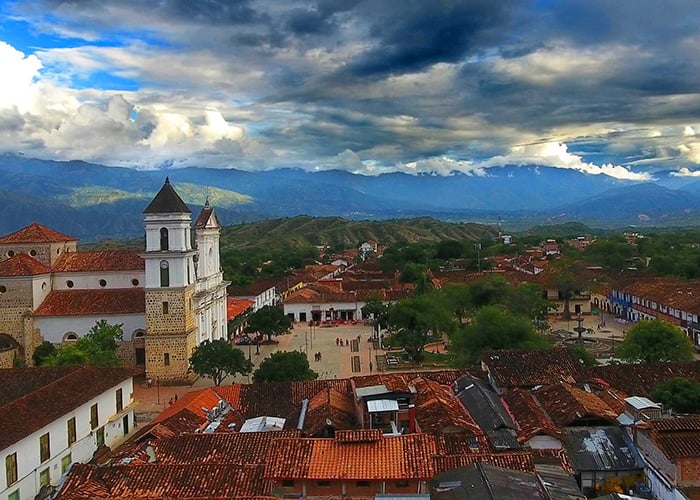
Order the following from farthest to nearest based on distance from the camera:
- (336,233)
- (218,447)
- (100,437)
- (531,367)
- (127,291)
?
(336,233), (127,291), (531,367), (100,437), (218,447)

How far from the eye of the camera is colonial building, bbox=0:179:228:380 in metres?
34.8

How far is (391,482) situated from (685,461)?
7.16 meters

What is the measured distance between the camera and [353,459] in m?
15.0

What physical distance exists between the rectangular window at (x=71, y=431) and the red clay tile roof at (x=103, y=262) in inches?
645

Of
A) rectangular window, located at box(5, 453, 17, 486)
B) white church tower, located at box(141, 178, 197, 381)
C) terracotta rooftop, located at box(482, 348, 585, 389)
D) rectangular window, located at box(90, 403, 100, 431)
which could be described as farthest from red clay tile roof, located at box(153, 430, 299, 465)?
white church tower, located at box(141, 178, 197, 381)

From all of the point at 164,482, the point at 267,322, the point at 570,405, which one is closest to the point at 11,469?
the point at 164,482

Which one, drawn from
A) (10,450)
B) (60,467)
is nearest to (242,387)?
(60,467)

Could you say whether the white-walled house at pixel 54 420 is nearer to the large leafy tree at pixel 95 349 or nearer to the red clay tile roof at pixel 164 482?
the red clay tile roof at pixel 164 482

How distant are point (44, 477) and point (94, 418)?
3.67 metres

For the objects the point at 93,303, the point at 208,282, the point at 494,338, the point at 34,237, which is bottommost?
the point at 494,338

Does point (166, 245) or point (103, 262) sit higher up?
point (166, 245)

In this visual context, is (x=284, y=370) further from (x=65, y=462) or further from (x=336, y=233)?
(x=336, y=233)

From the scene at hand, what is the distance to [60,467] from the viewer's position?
20.8m

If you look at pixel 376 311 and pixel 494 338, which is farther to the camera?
pixel 376 311
